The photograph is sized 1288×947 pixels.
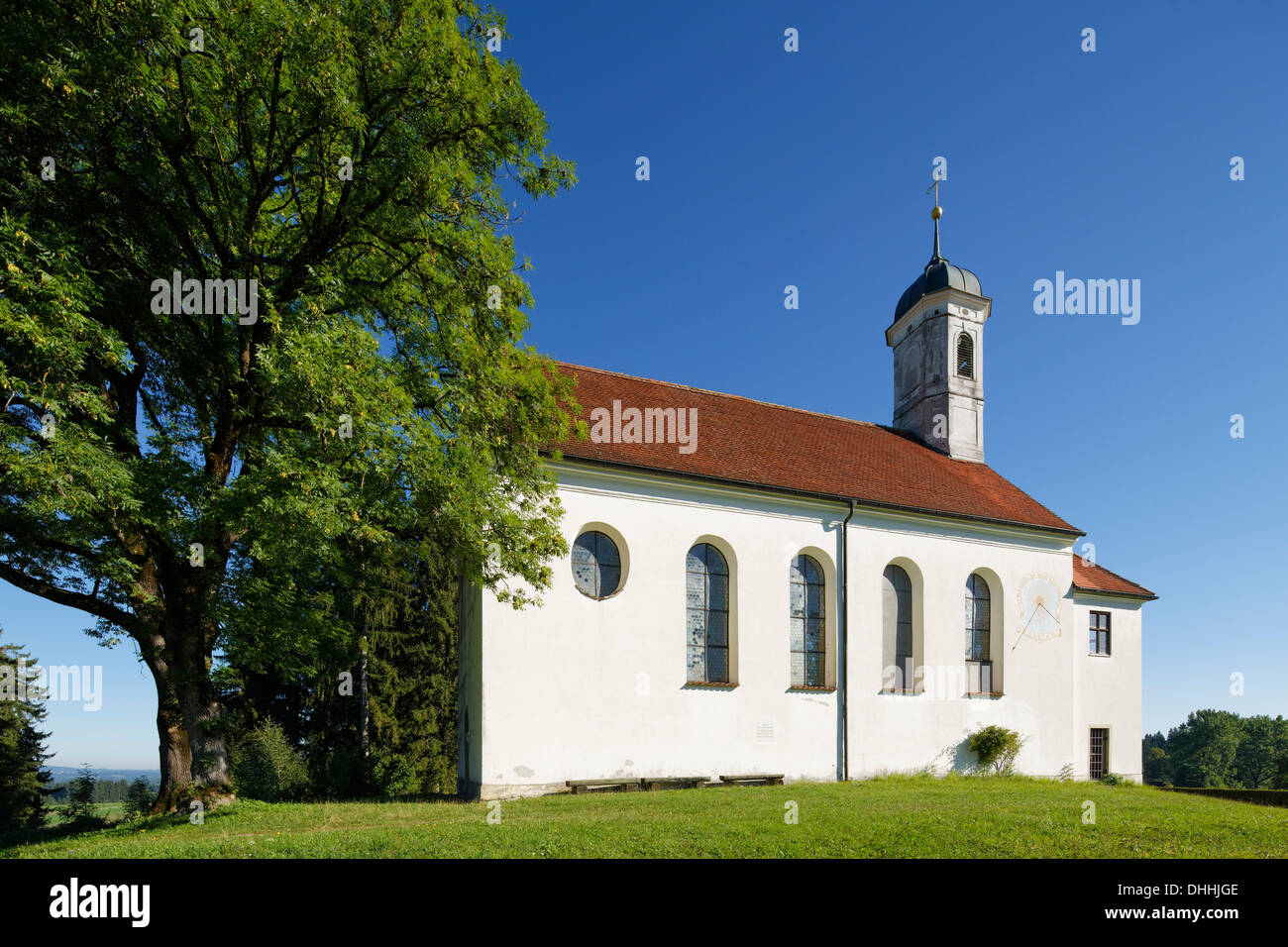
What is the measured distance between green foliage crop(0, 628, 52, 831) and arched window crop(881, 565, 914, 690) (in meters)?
30.7

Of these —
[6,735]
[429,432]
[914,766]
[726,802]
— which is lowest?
[6,735]

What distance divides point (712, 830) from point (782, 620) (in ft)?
28.1

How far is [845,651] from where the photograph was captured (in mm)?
17422

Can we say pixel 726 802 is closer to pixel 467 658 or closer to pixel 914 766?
pixel 467 658

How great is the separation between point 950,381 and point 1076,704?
35.8 ft

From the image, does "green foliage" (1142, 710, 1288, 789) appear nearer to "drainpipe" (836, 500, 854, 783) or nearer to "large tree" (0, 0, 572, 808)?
"drainpipe" (836, 500, 854, 783)

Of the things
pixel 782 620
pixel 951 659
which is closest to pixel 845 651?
pixel 782 620

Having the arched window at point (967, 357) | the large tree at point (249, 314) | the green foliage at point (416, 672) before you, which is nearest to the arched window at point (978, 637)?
the arched window at point (967, 357)

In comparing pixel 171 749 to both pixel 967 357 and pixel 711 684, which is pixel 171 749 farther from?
pixel 967 357

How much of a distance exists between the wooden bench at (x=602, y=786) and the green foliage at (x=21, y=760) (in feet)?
81.1

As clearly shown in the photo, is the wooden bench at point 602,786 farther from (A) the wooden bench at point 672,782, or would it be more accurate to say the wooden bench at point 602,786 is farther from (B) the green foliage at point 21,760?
(B) the green foliage at point 21,760
